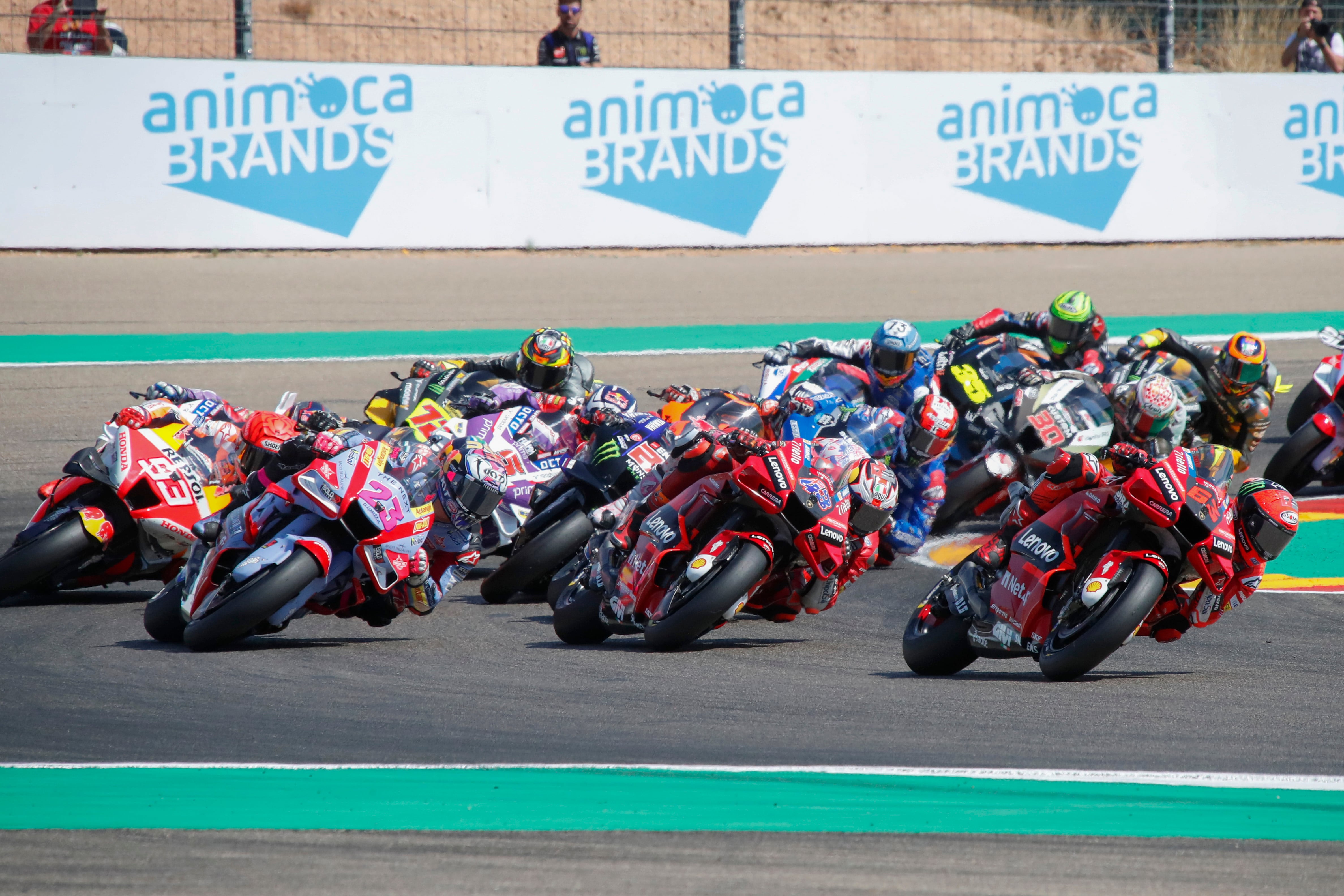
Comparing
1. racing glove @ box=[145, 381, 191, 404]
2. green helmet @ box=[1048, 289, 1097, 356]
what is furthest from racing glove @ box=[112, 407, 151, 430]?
green helmet @ box=[1048, 289, 1097, 356]

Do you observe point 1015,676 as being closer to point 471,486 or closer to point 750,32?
point 471,486

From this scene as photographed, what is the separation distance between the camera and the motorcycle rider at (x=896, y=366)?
1014 centimetres

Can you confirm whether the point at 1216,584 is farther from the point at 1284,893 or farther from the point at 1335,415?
the point at 1335,415

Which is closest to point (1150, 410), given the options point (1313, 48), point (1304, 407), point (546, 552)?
point (546, 552)

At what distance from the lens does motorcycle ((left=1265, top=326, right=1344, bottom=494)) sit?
10953 mm

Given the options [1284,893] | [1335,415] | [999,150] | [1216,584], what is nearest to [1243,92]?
[999,150]

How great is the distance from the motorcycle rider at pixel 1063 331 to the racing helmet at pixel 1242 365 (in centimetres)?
85

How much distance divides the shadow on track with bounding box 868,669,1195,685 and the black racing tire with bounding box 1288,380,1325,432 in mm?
5693

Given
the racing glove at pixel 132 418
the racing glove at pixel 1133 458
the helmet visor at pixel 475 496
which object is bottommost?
the helmet visor at pixel 475 496

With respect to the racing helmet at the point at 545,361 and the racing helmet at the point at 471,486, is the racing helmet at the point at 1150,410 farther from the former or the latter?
the racing helmet at the point at 545,361

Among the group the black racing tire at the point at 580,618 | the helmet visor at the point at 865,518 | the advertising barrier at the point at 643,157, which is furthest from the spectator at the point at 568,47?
the helmet visor at the point at 865,518

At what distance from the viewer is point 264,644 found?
697 cm

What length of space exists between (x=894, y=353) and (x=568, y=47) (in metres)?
8.65

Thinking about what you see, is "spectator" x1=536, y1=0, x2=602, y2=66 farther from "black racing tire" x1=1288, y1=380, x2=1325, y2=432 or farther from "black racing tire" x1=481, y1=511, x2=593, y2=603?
"black racing tire" x1=481, y1=511, x2=593, y2=603
